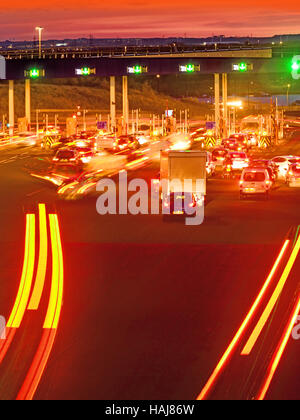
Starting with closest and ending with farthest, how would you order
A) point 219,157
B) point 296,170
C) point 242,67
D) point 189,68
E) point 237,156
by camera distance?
1. point 296,170
2. point 237,156
3. point 219,157
4. point 242,67
5. point 189,68

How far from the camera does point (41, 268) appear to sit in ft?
84.4

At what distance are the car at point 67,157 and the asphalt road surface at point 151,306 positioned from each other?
20.5 m

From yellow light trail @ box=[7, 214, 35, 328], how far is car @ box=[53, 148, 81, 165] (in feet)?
81.3

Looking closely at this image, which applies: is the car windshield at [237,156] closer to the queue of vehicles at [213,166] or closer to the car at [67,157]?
the queue of vehicles at [213,166]

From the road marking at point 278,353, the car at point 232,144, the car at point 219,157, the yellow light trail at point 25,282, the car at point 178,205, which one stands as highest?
the car at point 232,144

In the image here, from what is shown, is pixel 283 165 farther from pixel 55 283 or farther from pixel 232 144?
pixel 55 283

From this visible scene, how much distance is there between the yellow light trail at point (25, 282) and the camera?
19781mm

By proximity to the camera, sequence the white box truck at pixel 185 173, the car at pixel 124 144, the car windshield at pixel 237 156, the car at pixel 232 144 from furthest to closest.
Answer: the car at pixel 232 144 → the car at pixel 124 144 → the car windshield at pixel 237 156 → the white box truck at pixel 185 173

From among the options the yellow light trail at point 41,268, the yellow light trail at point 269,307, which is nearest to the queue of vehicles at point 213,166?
the yellow light trail at point 41,268

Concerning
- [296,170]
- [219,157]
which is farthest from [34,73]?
[296,170]

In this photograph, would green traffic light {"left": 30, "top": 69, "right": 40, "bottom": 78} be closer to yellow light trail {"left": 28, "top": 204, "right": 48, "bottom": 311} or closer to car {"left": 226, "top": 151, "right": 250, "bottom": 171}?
car {"left": 226, "top": 151, "right": 250, "bottom": 171}

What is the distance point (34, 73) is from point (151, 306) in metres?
75.0

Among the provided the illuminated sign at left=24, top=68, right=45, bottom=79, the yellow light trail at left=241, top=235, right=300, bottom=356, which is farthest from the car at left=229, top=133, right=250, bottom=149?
the yellow light trail at left=241, top=235, right=300, bottom=356

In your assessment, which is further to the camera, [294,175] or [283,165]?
[283,165]
